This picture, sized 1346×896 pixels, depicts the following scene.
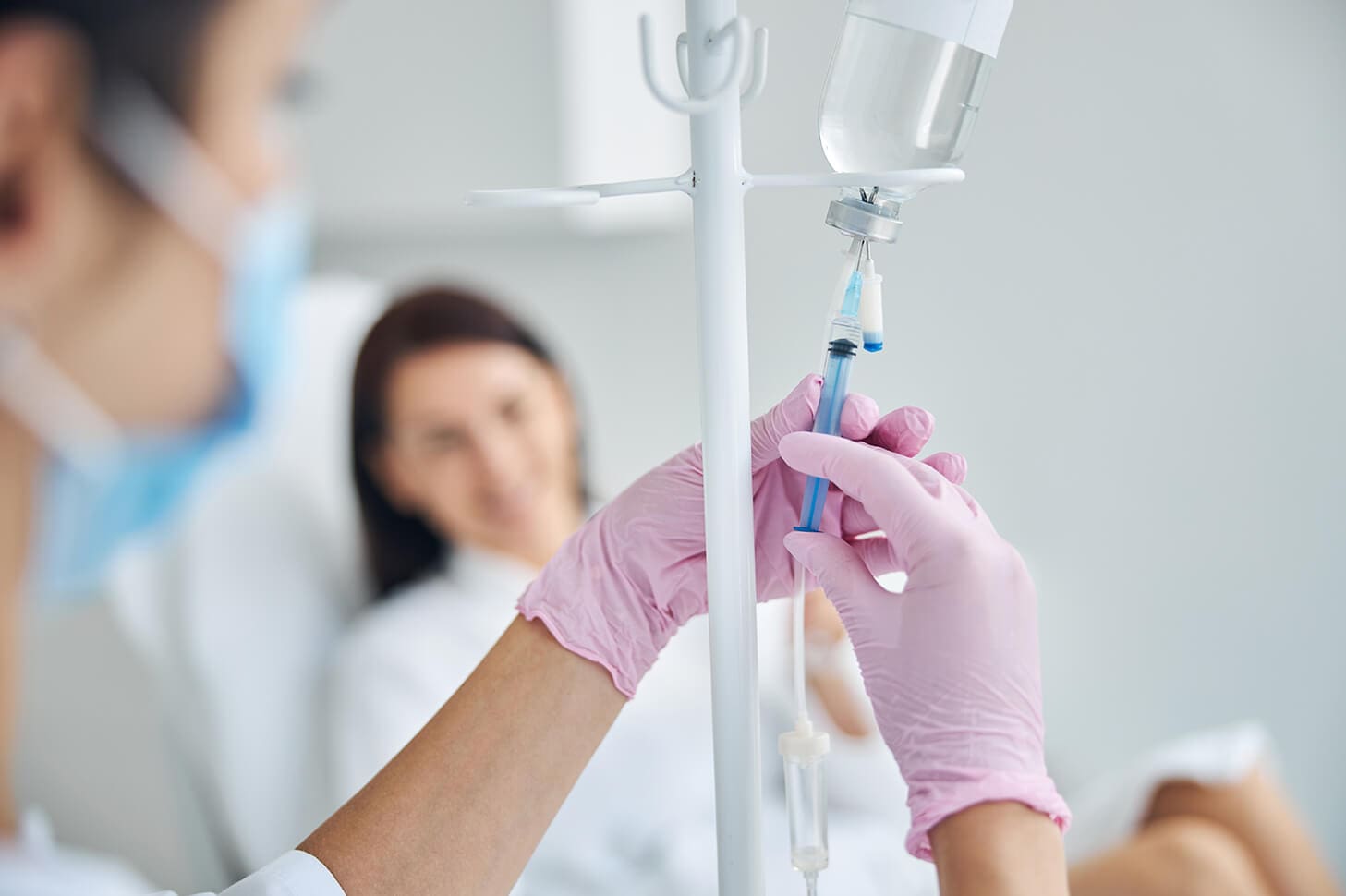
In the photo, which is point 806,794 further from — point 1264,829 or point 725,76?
point 1264,829

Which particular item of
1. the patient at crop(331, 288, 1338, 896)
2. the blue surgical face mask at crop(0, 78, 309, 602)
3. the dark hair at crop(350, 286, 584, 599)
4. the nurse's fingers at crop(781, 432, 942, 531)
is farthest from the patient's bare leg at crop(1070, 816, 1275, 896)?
the blue surgical face mask at crop(0, 78, 309, 602)

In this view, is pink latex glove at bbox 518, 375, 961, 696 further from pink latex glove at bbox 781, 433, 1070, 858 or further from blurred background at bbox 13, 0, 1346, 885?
blurred background at bbox 13, 0, 1346, 885

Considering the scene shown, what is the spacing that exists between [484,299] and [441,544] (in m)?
0.45

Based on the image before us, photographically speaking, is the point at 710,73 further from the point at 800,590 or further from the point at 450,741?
the point at 450,741

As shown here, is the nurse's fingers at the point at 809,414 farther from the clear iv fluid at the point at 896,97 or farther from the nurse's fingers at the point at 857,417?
the clear iv fluid at the point at 896,97

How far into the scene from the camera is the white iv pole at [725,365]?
676mm

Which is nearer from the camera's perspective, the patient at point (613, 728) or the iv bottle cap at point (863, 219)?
the iv bottle cap at point (863, 219)

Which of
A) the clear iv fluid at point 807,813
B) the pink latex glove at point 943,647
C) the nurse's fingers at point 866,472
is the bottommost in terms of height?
the clear iv fluid at point 807,813

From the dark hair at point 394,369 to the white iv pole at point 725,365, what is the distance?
1.09 metres

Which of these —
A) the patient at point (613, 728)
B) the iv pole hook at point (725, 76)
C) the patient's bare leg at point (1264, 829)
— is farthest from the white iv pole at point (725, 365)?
the patient's bare leg at point (1264, 829)

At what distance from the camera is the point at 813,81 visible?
1.29 meters

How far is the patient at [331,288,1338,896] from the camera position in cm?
142

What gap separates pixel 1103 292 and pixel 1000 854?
128 centimetres

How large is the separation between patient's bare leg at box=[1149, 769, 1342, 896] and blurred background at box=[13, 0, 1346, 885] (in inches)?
13.4
